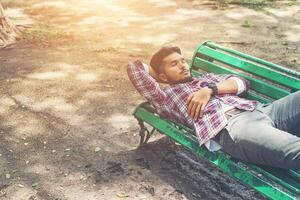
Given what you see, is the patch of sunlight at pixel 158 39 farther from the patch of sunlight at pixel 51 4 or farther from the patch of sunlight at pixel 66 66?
the patch of sunlight at pixel 51 4

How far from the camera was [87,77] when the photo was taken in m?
6.95

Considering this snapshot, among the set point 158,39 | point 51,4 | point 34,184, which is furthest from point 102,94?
point 51,4

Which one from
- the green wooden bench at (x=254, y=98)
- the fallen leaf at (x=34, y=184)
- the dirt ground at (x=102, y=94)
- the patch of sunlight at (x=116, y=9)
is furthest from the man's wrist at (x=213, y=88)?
the patch of sunlight at (x=116, y=9)

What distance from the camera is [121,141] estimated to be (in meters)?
5.14

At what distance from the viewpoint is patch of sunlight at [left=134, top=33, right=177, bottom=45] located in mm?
8609

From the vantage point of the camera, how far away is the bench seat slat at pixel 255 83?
4230mm

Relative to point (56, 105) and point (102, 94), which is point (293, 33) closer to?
point (102, 94)

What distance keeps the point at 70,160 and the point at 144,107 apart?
0.99 m

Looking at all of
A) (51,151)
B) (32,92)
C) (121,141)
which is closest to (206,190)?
(121,141)

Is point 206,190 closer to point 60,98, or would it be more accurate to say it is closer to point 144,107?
point 144,107

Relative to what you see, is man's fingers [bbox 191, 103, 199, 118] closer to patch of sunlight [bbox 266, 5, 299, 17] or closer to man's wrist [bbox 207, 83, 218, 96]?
man's wrist [bbox 207, 83, 218, 96]

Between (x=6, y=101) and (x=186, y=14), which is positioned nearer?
(x=6, y=101)

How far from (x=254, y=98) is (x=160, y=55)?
3.49 feet

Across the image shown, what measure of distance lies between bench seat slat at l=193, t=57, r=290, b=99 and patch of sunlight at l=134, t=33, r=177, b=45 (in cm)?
363
